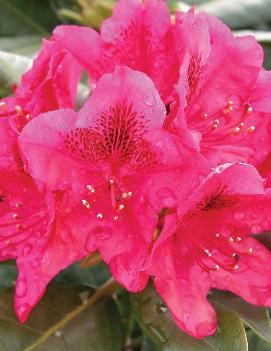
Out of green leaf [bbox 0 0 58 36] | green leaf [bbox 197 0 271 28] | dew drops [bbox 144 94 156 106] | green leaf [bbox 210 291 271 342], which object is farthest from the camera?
green leaf [bbox 0 0 58 36]

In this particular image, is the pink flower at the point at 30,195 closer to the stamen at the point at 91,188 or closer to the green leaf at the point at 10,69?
the stamen at the point at 91,188

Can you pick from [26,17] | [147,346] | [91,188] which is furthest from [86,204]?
[26,17]

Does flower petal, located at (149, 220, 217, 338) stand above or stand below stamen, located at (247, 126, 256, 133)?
below

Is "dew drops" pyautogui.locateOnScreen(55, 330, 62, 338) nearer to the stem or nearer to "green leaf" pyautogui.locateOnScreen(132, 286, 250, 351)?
the stem

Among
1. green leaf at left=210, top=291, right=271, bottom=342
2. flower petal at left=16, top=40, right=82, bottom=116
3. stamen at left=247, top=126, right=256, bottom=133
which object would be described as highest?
flower petal at left=16, top=40, right=82, bottom=116

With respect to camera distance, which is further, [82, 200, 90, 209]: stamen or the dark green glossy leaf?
the dark green glossy leaf

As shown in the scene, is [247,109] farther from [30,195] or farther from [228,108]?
[30,195]

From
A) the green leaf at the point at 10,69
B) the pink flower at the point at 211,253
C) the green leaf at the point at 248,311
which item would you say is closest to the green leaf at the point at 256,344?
the green leaf at the point at 248,311

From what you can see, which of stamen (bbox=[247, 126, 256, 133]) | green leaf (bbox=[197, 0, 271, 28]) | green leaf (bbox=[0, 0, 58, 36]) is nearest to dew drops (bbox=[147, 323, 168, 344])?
stamen (bbox=[247, 126, 256, 133])

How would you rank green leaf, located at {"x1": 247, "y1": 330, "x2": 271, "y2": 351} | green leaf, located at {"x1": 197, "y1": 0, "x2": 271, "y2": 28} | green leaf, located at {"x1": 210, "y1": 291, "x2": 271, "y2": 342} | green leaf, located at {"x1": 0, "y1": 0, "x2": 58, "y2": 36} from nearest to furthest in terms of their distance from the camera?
green leaf, located at {"x1": 210, "y1": 291, "x2": 271, "y2": 342} < green leaf, located at {"x1": 247, "y1": 330, "x2": 271, "y2": 351} < green leaf, located at {"x1": 197, "y1": 0, "x2": 271, "y2": 28} < green leaf, located at {"x1": 0, "y1": 0, "x2": 58, "y2": 36}
